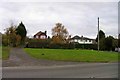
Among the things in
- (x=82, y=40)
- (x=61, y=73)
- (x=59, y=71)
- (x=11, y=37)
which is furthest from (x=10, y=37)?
(x=82, y=40)

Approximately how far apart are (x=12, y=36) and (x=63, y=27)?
121ft

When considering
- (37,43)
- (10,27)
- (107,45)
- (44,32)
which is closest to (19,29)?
(37,43)

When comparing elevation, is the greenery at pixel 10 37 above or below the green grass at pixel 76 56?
above

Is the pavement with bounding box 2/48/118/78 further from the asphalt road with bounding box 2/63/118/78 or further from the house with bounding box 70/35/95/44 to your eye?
the house with bounding box 70/35/95/44

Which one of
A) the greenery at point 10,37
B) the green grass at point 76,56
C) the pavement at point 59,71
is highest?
the greenery at point 10,37

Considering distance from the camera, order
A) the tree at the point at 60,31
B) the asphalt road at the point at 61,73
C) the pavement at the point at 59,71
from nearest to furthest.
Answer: the asphalt road at the point at 61,73 < the pavement at the point at 59,71 < the tree at the point at 60,31

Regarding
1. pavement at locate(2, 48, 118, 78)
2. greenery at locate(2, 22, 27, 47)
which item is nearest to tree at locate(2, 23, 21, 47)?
greenery at locate(2, 22, 27, 47)

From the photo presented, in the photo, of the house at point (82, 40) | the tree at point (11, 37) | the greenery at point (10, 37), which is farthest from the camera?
the house at point (82, 40)

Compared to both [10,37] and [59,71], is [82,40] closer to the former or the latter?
[10,37]

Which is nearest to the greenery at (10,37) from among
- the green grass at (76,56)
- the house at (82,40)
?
the green grass at (76,56)

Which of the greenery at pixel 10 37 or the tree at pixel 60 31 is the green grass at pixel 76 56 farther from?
the tree at pixel 60 31

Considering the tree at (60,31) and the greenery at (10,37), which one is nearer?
the greenery at (10,37)

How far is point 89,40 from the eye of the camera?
157 meters

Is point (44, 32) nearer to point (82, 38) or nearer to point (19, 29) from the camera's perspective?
point (82, 38)
